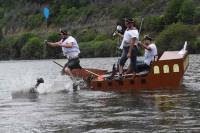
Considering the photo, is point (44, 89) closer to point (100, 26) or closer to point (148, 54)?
point (148, 54)

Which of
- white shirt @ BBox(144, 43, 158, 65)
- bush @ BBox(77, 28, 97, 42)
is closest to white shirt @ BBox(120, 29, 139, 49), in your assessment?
white shirt @ BBox(144, 43, 158, 65)

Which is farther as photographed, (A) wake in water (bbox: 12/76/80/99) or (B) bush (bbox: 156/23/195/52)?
(B) bush (bbox: 156/23/195/52)

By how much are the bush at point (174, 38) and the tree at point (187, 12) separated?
21.7 metres

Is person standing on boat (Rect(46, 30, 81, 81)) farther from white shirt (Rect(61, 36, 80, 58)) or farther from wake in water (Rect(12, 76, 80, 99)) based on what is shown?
wake in water (Rect(12, 76, 80, 99))

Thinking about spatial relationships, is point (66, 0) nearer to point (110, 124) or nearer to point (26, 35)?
point (26, 35)

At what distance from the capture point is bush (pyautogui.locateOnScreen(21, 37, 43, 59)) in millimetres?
156500

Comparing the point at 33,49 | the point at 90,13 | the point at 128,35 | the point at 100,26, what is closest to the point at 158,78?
the point at 128,35

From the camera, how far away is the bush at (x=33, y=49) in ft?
513

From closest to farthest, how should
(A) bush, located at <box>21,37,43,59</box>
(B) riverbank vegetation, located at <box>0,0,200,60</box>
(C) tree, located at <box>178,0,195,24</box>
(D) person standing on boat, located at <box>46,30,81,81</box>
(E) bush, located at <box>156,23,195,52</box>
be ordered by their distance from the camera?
(D) person standing on boat, located at <box>46,30,81,81</box> < (E) bush, located at <box>156,23,195,52</box> < (B) riverbank vegetation, located at <box>0,0,200,60</box> < (C) tree, located at <box>178,0,195,24</box> < (A) bush, located at <box>21,37,43,59</box>

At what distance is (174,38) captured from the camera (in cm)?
11300

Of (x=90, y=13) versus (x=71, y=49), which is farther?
(x=90, y=13)

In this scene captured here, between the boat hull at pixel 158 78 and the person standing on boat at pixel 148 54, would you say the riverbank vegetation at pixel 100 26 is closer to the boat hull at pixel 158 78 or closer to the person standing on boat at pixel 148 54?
the person standing on boat at pixel 148 54

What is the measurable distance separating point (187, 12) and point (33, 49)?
138 feet

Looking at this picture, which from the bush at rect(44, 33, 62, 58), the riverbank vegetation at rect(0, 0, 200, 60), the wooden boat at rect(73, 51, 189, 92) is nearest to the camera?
the wooden boat at rect(73, 51, 189, 92)
